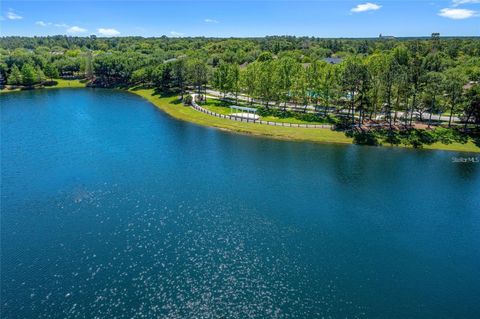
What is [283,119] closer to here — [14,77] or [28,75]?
[28,75]

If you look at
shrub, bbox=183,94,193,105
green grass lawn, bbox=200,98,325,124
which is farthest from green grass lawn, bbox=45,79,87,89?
green grass lawn, bbox=200,98,325,124

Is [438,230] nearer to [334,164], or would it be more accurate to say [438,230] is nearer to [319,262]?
[319,262]

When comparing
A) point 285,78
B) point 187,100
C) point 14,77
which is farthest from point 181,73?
point 14,77

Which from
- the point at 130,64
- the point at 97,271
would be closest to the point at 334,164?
the point at 97,271

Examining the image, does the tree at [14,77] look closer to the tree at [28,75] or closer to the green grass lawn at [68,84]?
the tree at [28,75]

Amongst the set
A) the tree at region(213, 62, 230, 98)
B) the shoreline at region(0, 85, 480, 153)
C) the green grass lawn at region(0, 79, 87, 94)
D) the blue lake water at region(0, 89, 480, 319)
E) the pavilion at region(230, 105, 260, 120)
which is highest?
the tree at region(213, 62, 230, 98)

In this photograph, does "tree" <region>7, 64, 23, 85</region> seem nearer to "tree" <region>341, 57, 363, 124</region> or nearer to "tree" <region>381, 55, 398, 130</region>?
"tree" <region>341, 57, 363, 124</region>

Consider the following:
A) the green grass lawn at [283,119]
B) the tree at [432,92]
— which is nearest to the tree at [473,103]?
the tree at [432,92]
